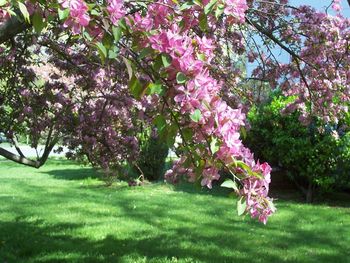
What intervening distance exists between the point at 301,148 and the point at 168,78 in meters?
8.07

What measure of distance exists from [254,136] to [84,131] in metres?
5.79

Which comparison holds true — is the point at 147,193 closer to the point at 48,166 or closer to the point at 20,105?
the point at 20,105

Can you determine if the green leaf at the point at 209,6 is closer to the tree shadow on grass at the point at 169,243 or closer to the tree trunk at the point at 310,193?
the tree shadow on grass at the point at 169,243

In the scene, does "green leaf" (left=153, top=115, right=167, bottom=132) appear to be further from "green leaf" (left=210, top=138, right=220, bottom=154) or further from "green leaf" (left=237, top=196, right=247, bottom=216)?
"green leaf" (left=237, top=196, right=247, bottom=216)

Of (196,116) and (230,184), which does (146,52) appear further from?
(230,184)

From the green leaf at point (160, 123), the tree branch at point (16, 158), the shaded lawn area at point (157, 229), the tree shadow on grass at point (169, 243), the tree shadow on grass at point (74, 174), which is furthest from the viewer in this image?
the tree shadow on grass at point (74, 174)

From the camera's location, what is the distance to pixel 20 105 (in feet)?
17.8

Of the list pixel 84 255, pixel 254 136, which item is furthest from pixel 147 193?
pixel 84 255

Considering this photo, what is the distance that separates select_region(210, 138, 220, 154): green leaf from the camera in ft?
6.21

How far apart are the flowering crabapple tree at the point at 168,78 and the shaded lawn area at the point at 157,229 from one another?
1001 millimetres

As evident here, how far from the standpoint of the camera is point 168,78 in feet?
6.38

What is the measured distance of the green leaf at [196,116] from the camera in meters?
→ 1.84

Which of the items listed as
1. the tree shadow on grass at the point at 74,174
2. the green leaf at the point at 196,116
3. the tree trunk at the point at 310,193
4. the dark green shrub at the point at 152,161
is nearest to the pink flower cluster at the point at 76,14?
the green leaf at the point at 196,116

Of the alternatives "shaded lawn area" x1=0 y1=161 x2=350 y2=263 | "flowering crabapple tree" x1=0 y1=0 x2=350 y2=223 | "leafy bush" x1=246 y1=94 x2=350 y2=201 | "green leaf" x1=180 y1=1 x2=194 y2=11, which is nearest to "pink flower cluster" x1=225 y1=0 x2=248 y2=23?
"flowering crabapple tree" x1=0 y1=0 x2=350 y2=223
